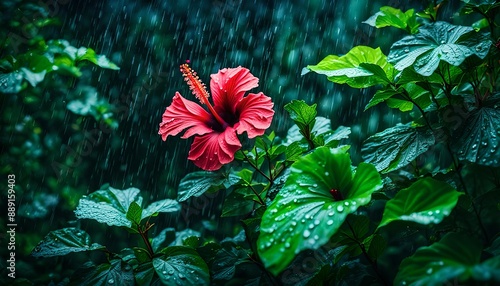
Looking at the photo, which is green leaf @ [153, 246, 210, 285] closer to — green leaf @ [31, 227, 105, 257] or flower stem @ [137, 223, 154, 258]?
flower stem @ [137, 223, 154, 258]

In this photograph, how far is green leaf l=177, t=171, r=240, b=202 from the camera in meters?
0.88

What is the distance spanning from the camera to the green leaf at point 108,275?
819 millimetres

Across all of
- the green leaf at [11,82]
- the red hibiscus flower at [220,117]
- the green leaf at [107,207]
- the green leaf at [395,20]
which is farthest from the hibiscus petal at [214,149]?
the green leaf at [11,82]

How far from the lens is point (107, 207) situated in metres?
0.96

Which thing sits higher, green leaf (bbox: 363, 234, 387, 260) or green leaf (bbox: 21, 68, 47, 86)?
green leaf (bbox: 21, 68, 47, 86)

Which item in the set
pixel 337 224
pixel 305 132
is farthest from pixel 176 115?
pixel 337 224

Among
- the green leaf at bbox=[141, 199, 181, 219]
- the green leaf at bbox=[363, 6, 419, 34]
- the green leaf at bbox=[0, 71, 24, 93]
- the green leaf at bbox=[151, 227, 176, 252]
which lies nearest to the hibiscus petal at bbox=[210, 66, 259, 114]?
the green leaf at bbox=[141, 199, 181, 219]

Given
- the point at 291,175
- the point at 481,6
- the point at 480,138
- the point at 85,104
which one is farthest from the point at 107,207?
the point at 481,6

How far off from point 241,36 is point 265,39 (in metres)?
0.12

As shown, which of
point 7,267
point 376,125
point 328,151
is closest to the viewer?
point 328,151

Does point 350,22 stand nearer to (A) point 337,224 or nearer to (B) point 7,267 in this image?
(A) point 337,224

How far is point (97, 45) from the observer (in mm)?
1859

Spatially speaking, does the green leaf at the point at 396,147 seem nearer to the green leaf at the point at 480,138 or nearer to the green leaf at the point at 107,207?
the green leaf at the point at 480,138

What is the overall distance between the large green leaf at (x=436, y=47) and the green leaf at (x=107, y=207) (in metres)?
0.70
